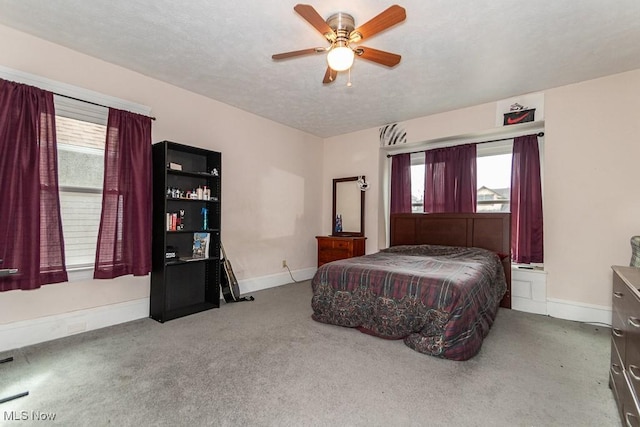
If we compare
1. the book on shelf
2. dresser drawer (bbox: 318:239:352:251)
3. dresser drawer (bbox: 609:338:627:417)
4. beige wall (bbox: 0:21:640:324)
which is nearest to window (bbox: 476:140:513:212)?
beige wall (bbox: 0:21:640:324)

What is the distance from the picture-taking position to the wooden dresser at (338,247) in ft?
15.7

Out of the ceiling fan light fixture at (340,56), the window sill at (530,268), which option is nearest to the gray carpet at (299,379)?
the window sill at (530,268)

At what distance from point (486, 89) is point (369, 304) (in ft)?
9.36

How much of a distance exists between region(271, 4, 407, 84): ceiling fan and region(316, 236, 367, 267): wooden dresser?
2.88 meters

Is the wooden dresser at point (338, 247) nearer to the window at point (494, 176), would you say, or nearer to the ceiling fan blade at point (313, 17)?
the window at point (494, 176)

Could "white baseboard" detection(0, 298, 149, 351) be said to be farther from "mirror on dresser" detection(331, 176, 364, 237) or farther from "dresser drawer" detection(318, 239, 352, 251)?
"mirror on dresser" detection(331, 176, 364, 237)

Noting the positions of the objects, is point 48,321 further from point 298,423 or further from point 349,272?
point 349,272

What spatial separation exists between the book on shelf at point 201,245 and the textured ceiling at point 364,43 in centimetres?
178

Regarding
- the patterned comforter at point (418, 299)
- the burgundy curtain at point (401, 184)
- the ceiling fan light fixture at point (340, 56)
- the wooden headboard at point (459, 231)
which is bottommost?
the patterned comforter at point (418, 299)

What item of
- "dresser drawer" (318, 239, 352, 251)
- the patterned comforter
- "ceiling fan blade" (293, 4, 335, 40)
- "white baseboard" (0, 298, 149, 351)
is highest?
"ceiling fan blade" (293, 4, 335, 40)

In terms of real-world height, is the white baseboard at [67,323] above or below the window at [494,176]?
below

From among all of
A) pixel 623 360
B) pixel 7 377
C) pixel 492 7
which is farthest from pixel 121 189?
pixel 623 360

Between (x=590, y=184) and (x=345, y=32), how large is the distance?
10.3ft

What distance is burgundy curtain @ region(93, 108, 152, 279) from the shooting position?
2.84m
